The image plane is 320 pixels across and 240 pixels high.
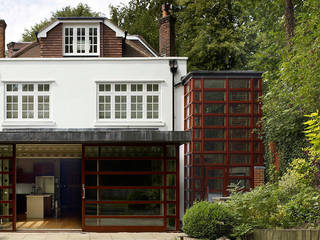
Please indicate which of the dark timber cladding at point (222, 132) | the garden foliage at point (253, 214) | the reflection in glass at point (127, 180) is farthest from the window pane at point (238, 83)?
the garden foliage at point (253, 214)

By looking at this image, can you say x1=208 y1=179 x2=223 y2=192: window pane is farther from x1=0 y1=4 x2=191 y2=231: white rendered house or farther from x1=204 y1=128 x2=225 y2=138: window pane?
x1=204 y1=128 x2=225 y2=138: window pane

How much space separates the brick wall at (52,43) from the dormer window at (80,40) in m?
0.20

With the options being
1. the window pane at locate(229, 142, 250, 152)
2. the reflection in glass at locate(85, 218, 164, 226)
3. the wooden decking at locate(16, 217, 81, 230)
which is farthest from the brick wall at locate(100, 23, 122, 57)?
the reflection in glass at locate(85, 218, 164, 226)

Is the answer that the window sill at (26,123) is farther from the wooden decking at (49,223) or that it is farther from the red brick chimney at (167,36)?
the red brick chimney at (167,36)

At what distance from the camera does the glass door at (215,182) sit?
65.6 ft

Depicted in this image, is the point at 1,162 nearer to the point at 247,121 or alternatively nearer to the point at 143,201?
the point at 143,201

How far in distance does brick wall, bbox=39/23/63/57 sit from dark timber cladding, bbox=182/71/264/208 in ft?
19.6

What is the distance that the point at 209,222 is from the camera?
14.2 m

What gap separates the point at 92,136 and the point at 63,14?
26.1 m

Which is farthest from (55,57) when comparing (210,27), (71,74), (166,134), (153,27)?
(153,27)

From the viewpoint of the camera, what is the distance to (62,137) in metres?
17.0

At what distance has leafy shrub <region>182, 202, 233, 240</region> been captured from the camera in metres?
14.2

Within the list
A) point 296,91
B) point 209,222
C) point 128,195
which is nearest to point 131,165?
point 128,195

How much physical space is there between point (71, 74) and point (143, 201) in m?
6.32
